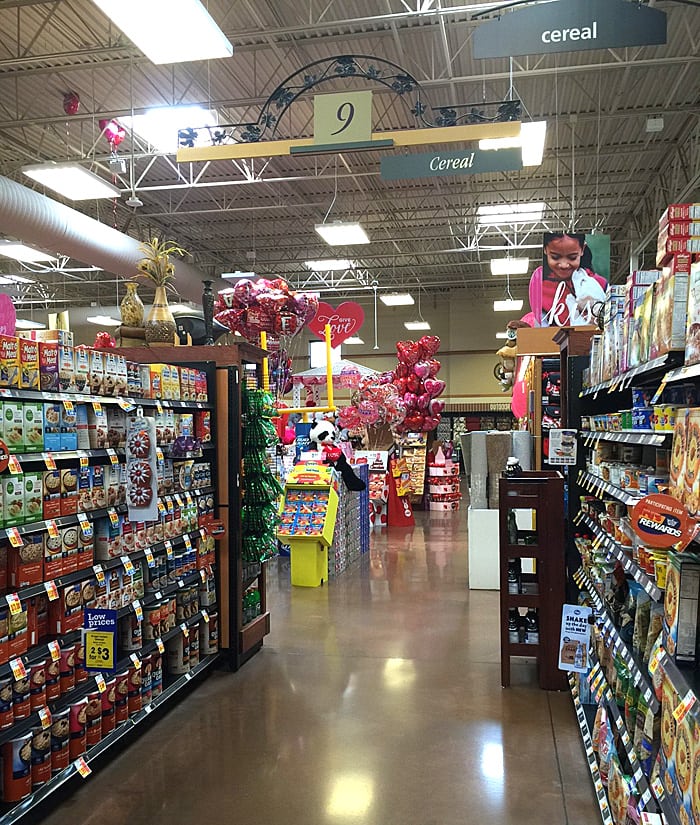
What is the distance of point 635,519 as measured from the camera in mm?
1998

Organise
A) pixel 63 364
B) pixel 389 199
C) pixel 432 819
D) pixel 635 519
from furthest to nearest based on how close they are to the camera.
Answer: pixel 389 199, pixel 63 364, pixel 432 819, pixel 635 519

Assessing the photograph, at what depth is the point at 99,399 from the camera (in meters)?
3.74

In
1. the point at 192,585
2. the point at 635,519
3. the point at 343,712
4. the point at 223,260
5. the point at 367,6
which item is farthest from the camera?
the point at 223,260

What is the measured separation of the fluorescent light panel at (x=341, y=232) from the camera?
34.8ft

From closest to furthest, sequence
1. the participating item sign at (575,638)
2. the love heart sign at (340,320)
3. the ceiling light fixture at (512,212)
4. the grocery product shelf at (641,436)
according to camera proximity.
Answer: the grocery product shelf at (641,436) < the participating item sign at (575,638) < the love heart sign at (340,320) < the ceiling light fixture at (512,212)

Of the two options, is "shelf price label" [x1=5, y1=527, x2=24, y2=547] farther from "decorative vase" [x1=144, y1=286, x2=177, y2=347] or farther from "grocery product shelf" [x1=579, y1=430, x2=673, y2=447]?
"grocery product shelf" [x1=579, y1=430, x2=673, y2=447]

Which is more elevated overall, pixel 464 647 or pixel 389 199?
pixel 389 199

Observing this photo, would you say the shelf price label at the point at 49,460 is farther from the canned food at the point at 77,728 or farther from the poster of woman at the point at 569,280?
the poster of woman at the point at 569,280

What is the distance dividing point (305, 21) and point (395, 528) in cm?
774

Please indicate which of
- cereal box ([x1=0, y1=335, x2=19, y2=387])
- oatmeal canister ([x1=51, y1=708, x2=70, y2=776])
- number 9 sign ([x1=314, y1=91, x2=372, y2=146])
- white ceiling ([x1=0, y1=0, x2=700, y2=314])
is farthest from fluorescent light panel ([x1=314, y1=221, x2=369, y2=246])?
oatmeal canister ([x1=51, y1=708, x2=70, y2=776])

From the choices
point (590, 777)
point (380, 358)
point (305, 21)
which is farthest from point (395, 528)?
point (380, 358)

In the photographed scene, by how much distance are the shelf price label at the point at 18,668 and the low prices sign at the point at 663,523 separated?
8.18ft

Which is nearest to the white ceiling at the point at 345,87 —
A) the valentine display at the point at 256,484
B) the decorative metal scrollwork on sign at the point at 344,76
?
the decorative metal scrollwork on sign at the point at 344,76

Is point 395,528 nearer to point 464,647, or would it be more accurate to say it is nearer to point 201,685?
point 464,647
